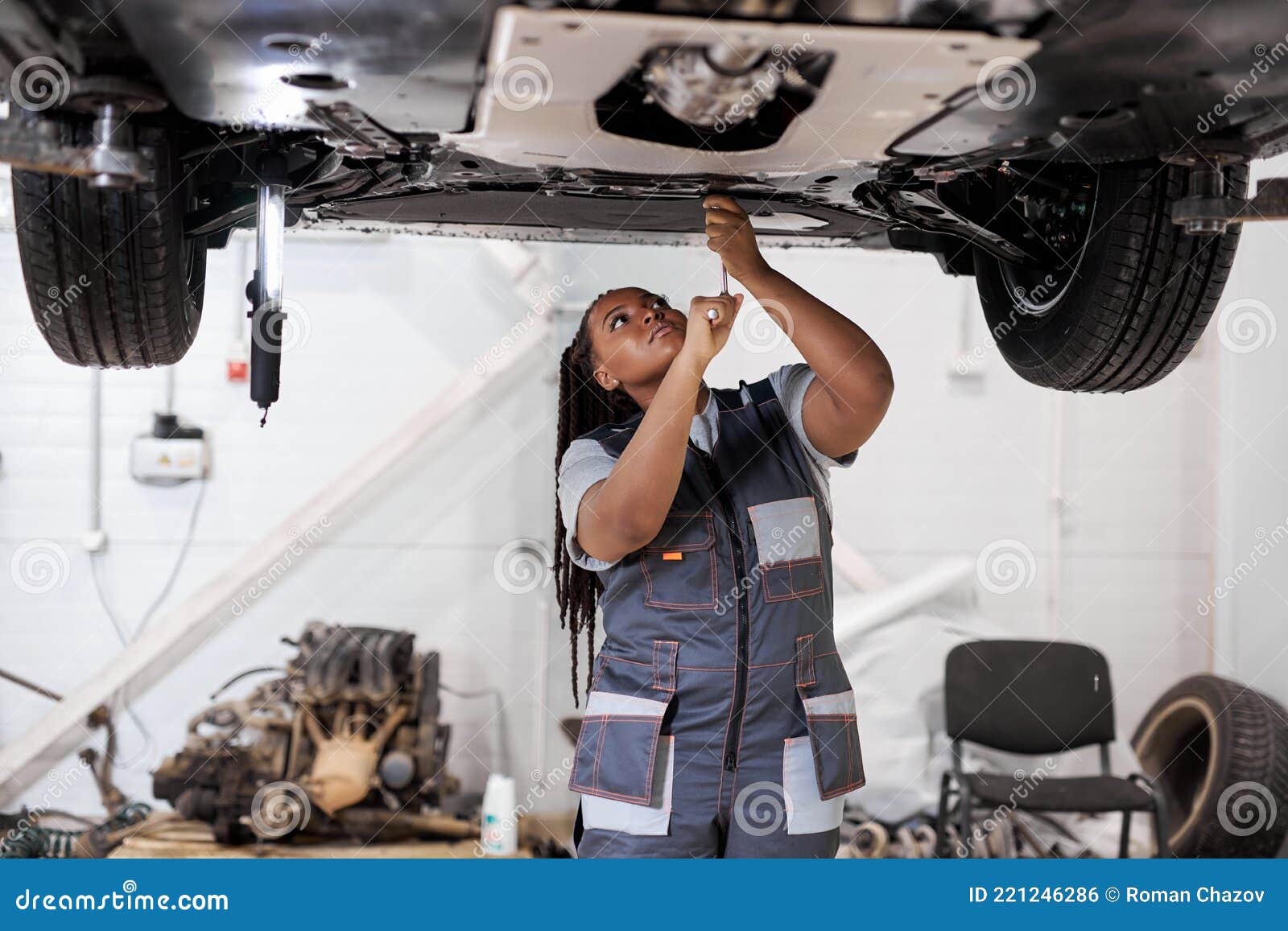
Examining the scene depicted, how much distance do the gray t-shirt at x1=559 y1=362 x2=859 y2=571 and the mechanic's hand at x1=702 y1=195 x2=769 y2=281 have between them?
175 mm

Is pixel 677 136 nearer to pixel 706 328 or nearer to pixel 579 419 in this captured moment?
pixel 706 328

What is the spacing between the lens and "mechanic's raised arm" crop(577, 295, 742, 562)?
1417mm

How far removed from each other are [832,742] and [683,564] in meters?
0.31

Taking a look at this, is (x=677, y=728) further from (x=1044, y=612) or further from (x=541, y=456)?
(x=1044, y=612)

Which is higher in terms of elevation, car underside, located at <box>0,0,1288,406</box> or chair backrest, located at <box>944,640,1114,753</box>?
car underside, located at <box>0,0,1288,406</box>

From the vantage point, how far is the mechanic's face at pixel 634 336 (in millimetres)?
1605

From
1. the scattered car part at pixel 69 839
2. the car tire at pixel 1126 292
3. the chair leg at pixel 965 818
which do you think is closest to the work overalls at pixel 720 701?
the car tire at pixel 1126 292

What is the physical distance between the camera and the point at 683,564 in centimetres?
153

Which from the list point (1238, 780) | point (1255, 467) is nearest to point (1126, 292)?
point (1238, 780)

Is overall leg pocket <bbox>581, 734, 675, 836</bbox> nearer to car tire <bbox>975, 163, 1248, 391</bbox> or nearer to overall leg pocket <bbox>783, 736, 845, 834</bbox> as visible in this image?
overall leg pocket <bbox>783, 736, 845, 834</bbox>

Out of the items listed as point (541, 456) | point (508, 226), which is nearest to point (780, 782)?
point (508, 226)

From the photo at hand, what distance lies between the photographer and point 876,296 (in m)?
4.48

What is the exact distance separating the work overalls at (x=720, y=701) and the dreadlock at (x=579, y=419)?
293mm

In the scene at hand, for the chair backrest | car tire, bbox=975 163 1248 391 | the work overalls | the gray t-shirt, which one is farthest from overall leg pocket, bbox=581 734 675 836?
the chair backrest
